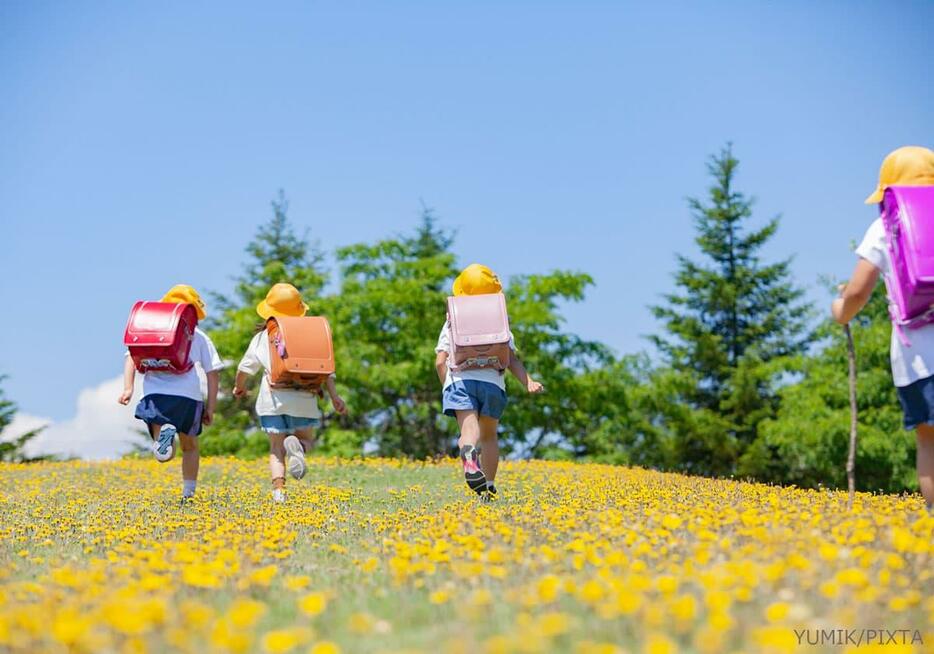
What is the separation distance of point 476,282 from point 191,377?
2930 millimetres

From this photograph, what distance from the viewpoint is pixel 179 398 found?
28.9ft

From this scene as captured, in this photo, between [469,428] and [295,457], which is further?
[295,457]

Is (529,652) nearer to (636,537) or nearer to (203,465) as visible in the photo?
(636,537)

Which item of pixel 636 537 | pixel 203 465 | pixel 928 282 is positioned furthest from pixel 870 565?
pixel 203 465

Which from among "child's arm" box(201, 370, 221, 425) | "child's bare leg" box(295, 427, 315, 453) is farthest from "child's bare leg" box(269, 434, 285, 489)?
"child's arm" box(201, 370, 221, 425)

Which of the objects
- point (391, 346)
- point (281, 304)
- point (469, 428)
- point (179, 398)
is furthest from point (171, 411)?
point (391, 346)

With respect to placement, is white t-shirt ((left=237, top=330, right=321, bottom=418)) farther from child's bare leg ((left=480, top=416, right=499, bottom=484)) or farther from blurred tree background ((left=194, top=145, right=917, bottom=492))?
blurred tree background ((left=194, top=145, right=917, bottom=492))

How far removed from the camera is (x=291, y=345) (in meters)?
8.71

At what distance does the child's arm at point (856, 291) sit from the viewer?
5.64 metres

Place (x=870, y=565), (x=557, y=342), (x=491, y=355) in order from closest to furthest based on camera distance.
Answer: (x=870, y=565) → (x=491, y=355) → (x=557, y=342)

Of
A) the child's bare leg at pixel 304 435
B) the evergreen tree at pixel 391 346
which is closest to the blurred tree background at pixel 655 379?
the evergreen tree at pixel 391 346

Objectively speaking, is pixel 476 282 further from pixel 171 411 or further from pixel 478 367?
pixel 171 411

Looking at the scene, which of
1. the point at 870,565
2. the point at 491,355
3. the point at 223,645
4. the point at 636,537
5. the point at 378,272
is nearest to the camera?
the point at 223,645

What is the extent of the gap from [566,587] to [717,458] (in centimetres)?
2894
